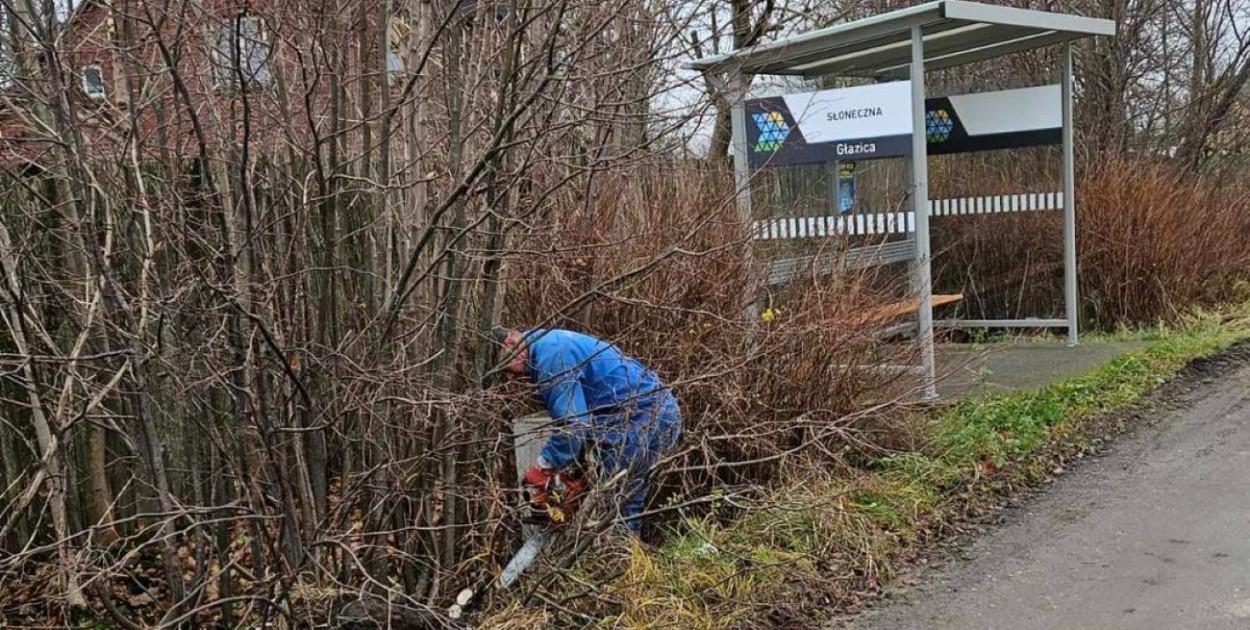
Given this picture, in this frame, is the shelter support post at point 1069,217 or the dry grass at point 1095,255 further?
the dry grass at point 1095,255

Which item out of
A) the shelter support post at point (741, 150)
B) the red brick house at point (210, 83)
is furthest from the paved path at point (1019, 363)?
the red brick house at point (210, 83)

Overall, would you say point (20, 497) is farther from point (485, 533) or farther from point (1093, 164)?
point (1093, 164)

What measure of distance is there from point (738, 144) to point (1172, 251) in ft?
17.9

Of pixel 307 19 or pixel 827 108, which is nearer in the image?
pixel 307 19

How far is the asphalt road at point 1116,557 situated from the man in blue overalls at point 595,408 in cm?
110

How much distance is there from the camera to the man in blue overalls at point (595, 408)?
4309 millimetres

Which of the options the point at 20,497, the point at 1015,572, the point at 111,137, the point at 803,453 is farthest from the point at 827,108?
the point at 20,497

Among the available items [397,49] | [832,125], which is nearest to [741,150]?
[832,125]

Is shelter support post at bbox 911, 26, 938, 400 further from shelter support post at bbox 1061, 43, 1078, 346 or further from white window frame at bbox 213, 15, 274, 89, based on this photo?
white window frame at bbox 213, 15, 274, 89

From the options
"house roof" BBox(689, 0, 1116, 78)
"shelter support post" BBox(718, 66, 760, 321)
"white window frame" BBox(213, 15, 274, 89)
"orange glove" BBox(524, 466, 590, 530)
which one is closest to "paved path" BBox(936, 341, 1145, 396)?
"shelter support post" BBox(718, 66, 760, 321)

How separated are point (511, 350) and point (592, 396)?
0.67 m

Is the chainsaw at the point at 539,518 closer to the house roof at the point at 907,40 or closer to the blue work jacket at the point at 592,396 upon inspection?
the blue work jacket at the point at 592,396

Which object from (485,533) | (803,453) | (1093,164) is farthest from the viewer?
(1093,164)

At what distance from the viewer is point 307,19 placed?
409cm
